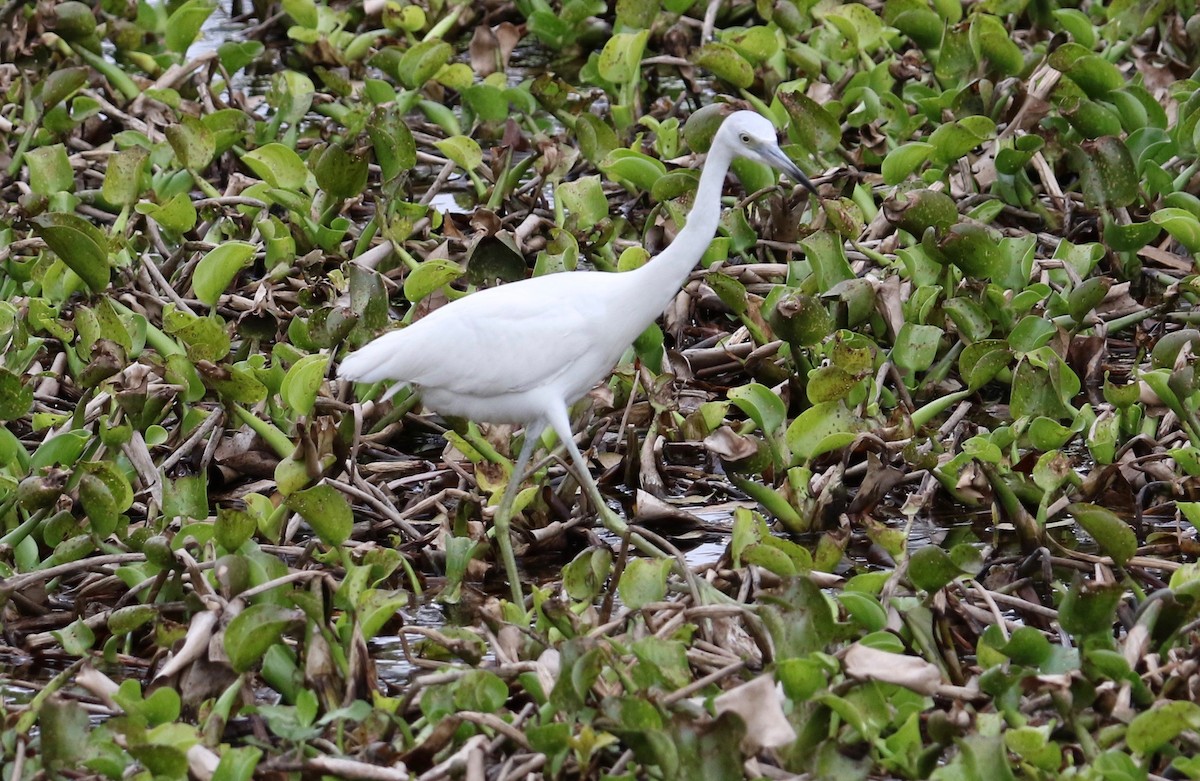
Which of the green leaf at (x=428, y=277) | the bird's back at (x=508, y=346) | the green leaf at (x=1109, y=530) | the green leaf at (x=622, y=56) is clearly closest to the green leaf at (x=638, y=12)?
the green leaf at (x=622, y=56)

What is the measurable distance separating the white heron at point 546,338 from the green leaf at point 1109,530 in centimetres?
131

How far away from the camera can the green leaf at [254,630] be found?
3.53 meters

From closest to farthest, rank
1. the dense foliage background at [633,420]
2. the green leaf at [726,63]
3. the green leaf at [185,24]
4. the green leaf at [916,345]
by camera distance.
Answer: the dense foliage background at [633,420], the green leaf at [916,345], the green leaf at [726,63], the green leaf at [185,24]

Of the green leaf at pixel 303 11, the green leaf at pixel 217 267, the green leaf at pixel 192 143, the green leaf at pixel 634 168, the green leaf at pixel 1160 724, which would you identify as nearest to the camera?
the green leaf at pixel 1160 724

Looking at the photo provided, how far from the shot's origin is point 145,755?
323cm

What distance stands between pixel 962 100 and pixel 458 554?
3.35 m

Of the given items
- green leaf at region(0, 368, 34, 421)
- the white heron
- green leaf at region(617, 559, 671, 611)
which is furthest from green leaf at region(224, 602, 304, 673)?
green leaf at region(0, 368, 34, 421)

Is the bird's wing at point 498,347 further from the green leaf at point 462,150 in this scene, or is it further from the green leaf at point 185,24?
the green leaf at point 185,24

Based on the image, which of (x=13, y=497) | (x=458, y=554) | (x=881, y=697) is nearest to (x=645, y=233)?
(x=458, y=554)

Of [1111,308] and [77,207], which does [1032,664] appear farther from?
[77,207]

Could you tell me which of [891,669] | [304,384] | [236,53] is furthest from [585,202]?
[891,669]

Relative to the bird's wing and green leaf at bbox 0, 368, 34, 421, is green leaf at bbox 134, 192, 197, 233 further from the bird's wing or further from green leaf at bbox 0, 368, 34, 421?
the bird's wing

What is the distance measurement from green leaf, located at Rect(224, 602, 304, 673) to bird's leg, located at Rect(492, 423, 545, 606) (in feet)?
3.07

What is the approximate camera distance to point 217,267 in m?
5.23
